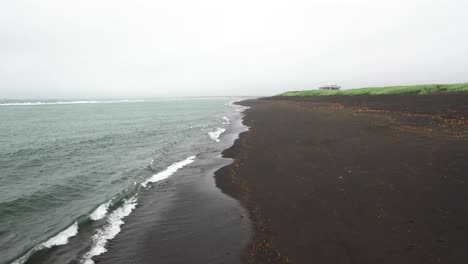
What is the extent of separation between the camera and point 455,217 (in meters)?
7.70

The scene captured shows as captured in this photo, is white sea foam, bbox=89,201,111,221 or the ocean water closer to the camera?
the ocean water

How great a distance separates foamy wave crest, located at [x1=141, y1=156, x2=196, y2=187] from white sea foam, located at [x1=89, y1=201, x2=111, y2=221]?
2768 millimetres

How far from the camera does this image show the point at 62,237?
9.25 m

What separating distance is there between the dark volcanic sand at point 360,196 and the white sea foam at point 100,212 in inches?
214

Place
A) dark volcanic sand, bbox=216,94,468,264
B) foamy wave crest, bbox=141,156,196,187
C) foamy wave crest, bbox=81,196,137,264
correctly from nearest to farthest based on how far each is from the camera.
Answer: dark volcanic sand, bbox=216,94,468,264 → foamy wave crest, bbox=81,196,137,264 → foamy wave crest, bbox=141,156,196,187

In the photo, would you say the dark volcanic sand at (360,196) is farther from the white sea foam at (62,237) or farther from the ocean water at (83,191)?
the white sea foam at (62,237)

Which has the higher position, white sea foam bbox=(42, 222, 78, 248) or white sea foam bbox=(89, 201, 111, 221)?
white sea foam bbox=(89, 201, 111, 221)

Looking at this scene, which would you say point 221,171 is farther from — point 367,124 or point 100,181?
point 367,124

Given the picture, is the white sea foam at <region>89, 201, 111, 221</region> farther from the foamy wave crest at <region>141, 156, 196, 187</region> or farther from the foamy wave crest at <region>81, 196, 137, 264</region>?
the foamy wave crest at <region>141, 156, 196, 187</region>

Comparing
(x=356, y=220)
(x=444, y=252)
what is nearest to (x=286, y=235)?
(x=356, y=220)

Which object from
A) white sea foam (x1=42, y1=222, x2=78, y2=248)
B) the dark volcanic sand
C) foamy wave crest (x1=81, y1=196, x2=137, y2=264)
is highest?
the dark volcanic sand

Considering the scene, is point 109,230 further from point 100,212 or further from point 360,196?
point 360,196

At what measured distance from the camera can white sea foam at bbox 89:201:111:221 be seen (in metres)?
10.7

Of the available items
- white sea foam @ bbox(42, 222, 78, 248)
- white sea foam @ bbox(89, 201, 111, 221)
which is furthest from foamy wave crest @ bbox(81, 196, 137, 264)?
white sea foam @ bbox(42, 222, 78, 248)
